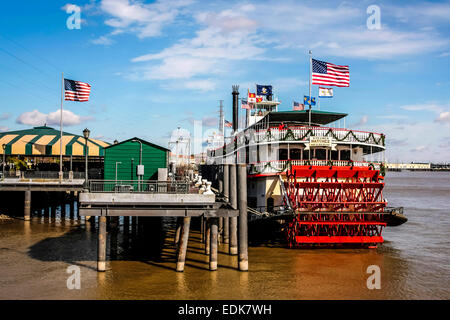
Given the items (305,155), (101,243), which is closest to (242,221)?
(101,243)

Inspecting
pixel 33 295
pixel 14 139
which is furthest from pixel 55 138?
pixel 33 295

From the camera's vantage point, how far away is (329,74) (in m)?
24.4

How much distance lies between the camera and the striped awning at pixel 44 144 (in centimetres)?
4047

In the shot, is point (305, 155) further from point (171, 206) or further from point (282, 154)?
point (171, 206)

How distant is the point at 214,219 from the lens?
633 inches

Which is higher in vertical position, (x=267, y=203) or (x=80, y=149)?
(x=80, y=149)

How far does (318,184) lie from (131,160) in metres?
9.62

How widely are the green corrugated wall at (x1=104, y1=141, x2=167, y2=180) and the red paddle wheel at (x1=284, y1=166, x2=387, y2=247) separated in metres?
6.92

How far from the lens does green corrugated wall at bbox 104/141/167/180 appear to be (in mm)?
20297

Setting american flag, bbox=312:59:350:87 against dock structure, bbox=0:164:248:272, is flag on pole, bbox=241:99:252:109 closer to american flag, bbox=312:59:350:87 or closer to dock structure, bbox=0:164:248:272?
american flag, bbox=312:59:350:87

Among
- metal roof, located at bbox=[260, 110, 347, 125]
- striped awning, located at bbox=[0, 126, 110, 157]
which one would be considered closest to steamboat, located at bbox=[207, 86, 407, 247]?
metal roof, located at bbox=[260, 110, 347, 125]

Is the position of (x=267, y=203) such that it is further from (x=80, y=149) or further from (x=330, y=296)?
(x=80, y=149)
